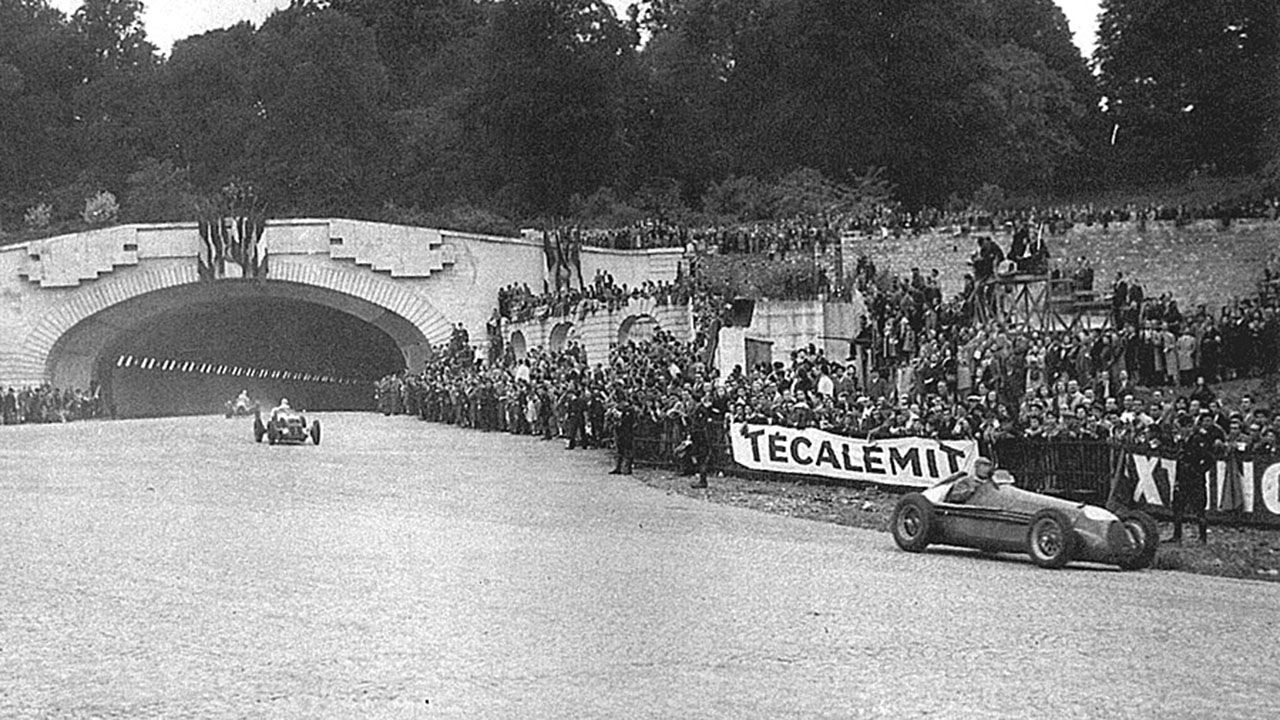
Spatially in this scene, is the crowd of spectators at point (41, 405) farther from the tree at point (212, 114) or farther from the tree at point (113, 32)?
the tree at point (113, 32)

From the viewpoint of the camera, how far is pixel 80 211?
83.3m

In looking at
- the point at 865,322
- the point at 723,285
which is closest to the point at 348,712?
the point at 865,322

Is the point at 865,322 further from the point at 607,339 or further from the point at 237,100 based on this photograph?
the point at 237,100

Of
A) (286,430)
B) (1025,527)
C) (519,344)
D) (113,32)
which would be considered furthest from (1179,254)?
(113,32)

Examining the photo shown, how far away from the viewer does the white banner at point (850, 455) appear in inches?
960

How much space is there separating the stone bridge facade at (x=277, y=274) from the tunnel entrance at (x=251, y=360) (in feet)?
27.6

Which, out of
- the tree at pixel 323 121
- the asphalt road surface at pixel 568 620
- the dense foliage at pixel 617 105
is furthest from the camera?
the tree at pixel 323 121

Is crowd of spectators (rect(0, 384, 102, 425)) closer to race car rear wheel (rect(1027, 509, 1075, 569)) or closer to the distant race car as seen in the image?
the distant race car

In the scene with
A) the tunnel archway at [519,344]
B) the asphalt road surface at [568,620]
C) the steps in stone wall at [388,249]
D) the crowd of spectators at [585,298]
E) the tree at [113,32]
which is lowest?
the asphalt road surface at [568,620]

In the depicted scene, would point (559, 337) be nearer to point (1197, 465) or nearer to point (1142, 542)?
point (1197, 465)

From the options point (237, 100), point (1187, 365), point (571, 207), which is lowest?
point (1187, 365)

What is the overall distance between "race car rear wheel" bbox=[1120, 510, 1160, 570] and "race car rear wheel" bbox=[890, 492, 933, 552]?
2310 millimetres

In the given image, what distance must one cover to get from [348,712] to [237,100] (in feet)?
284

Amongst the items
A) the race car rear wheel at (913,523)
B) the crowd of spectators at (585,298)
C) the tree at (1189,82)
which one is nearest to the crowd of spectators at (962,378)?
the crowd of spectators at (585,298)
